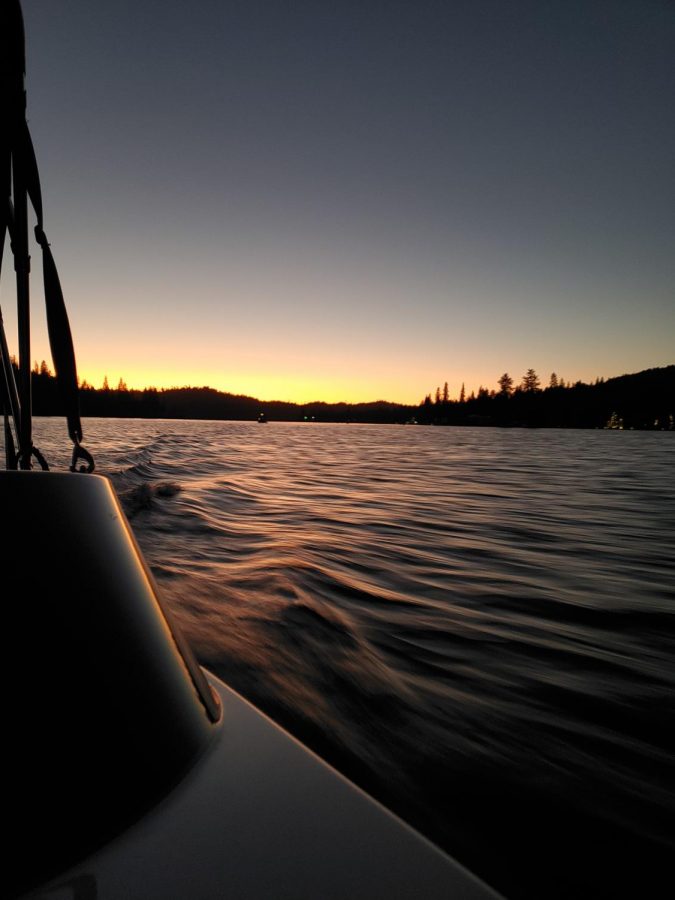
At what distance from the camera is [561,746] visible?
188cm

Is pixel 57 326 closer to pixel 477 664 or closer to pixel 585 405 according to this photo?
pixel 477 664

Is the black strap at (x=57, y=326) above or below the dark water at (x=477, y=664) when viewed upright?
above

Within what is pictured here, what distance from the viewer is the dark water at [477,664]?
1.47m

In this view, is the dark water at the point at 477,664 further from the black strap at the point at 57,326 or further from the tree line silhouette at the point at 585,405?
the tree line silhouette at the point at 585,405

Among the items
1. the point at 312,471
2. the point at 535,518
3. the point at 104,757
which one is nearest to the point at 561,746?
the point at 104,757

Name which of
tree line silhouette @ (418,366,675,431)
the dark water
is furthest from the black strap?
tree line silhouette @ (418,366,675,431)

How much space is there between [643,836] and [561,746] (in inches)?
17.6

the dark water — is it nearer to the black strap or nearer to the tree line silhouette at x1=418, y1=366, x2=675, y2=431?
the black strap

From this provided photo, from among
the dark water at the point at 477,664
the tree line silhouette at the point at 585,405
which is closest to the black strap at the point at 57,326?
the dark water at the point at 477,664

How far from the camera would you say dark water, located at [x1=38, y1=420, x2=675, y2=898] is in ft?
4.83

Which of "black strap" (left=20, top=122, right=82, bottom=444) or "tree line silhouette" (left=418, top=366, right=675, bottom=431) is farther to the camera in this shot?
"tree line silhouette" (left=418, top=366, right=675, bottom=431)

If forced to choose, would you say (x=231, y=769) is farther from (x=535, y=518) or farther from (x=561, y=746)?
(x=535, y=518)

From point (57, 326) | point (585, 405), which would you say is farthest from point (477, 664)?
point (585, 405)

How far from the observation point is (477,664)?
8.40 feet
